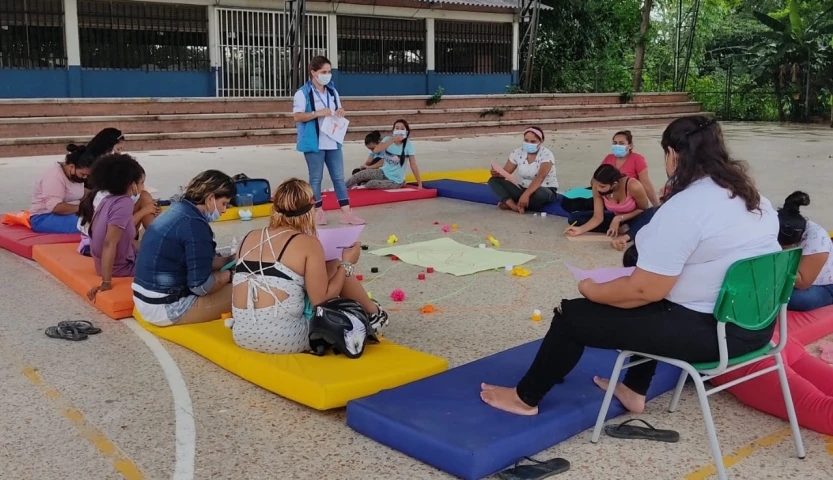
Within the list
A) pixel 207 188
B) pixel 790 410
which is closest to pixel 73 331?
pixel 207 188

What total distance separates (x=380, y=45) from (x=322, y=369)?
62.9 feet

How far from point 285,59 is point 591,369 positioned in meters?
16.5

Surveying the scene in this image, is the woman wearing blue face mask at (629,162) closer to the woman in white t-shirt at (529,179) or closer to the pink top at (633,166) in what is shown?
the pink top at (633,166)

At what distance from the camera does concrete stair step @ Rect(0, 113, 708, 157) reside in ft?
49.9

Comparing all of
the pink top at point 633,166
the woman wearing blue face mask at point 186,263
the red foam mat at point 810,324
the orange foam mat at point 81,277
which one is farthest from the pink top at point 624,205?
the orange foam mat at point 81,277

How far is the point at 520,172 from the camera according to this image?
31.0 ft

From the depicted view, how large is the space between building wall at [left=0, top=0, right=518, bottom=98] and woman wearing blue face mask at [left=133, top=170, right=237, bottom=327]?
14.3m

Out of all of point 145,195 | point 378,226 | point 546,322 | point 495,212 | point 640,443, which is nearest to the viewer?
point 640,443

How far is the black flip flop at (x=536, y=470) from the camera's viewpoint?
338cm

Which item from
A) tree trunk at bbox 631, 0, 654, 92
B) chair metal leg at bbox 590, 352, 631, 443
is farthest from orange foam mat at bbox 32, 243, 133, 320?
tree trunk at bbox 631, 0, 654, 92

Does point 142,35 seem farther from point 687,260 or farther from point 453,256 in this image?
point 687,260

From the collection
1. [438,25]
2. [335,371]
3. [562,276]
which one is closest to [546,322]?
[562,276]

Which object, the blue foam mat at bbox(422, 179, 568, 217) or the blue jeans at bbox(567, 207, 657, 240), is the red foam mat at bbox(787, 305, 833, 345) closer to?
the blue jeans at bbox(567, 207, 657, 240)

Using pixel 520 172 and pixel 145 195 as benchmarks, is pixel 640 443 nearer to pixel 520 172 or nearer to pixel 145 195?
pixel 145 195
